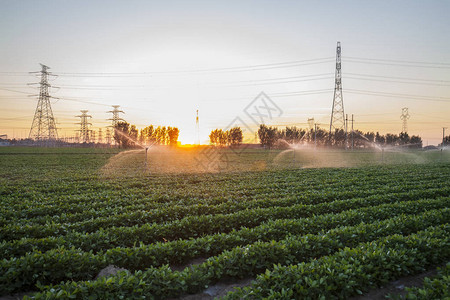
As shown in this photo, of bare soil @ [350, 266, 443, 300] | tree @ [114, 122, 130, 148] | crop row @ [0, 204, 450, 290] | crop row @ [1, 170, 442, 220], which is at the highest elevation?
tree @ [114, 122, 130, 148]

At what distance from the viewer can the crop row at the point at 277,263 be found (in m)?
5.20

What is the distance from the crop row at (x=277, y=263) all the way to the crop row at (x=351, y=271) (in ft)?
0.07

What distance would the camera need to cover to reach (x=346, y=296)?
530 cm

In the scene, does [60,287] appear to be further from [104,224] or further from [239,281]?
[104,224]

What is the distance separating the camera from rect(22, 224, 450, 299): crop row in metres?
5.20

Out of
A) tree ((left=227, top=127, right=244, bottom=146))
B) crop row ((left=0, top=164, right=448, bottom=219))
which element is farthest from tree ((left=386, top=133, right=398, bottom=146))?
crop row ((left=0, top=164, right=448, bottom=219))

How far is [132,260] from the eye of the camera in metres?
6.61

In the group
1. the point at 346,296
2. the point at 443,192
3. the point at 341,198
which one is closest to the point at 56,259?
the point at 346,296

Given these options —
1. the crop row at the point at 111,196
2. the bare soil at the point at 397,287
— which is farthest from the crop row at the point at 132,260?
the crop row at the point at 111,196

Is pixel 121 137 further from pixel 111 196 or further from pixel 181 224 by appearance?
pixel 181 224

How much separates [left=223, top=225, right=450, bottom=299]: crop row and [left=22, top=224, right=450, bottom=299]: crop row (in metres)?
0.02

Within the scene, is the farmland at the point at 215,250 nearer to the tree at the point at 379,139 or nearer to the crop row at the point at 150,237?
the crop row at the point at 150,237

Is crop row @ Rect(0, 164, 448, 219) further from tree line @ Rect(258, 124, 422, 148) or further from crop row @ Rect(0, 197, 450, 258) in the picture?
tree line @ Rect(258, 124, 422, 148)

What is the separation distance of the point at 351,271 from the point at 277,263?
5.52ft
